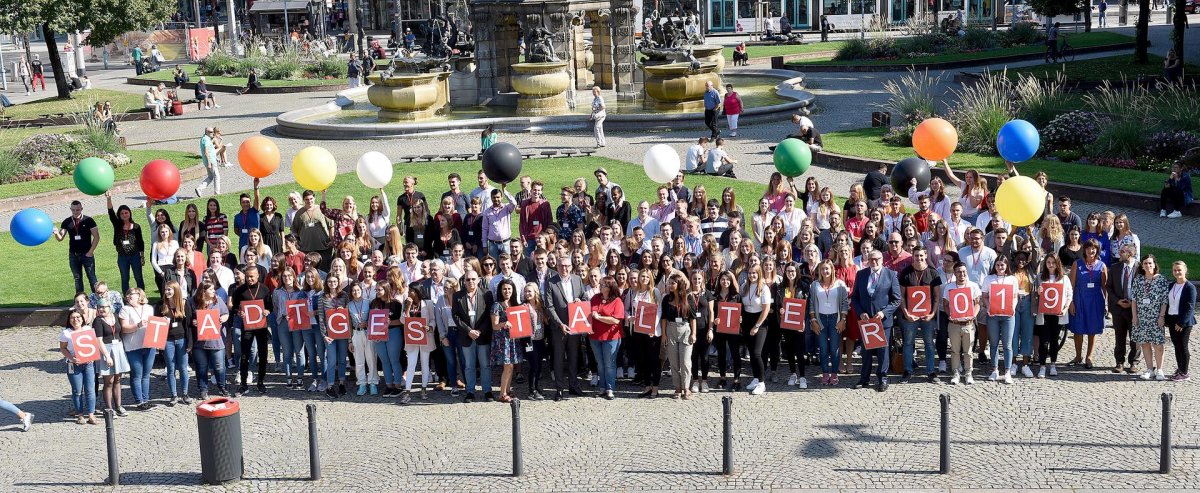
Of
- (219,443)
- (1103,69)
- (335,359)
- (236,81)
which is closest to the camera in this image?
(219,443)

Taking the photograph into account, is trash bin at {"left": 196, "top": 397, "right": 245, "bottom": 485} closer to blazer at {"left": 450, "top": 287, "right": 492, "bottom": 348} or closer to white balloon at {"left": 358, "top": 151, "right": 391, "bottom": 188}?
blazer at {"left": 450, "top": 287, "right": 492, "bottom": 348}

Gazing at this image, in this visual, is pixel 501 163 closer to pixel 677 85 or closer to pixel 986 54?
pixel 677 85

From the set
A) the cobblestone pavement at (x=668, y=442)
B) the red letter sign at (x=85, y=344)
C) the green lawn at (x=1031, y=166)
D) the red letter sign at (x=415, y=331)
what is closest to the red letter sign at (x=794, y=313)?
the cobblestone pavement at (x=668, y=442)

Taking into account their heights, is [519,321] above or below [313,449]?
above

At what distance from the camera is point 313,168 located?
17.2m

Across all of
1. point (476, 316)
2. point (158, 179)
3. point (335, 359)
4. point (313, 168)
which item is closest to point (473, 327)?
point (476, 316)

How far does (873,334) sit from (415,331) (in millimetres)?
4663

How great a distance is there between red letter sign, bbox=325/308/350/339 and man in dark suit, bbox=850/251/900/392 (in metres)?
5.24

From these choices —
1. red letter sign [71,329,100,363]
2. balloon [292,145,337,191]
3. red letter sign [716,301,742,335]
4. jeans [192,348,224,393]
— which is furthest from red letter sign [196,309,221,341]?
red letter sign [716,301,742,335]

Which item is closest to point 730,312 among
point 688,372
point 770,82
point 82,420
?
point 688,372

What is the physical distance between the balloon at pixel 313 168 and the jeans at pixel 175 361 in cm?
417

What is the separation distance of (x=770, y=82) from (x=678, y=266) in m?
30.8

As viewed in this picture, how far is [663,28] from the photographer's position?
34656 mm

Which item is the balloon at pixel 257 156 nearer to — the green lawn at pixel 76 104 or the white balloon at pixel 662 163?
the white balloon at pixel 662 163
